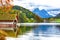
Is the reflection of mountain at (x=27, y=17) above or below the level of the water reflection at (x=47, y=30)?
above

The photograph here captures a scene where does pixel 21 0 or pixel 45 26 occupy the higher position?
pixel 21 0

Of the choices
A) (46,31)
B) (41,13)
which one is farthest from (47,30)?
(41,13)

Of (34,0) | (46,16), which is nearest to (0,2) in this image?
(34,0)

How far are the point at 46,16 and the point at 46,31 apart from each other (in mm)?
129

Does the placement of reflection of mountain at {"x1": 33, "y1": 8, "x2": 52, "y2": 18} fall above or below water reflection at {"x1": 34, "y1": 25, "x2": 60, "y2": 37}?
above

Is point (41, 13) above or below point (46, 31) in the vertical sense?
above

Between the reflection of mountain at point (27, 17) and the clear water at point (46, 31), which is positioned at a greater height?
the reflection of mountain at point (27, 17)

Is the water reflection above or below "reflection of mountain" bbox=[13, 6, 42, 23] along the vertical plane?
below

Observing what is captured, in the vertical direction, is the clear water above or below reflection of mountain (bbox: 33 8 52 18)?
below

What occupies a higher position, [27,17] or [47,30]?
[27,17]

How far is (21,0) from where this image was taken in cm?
147

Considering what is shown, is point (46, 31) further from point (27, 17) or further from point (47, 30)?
point (27, 17)

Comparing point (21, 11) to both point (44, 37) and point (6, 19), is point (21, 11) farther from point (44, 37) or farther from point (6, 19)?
point (44, 37)

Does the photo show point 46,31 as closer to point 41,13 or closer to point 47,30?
point 47,30
